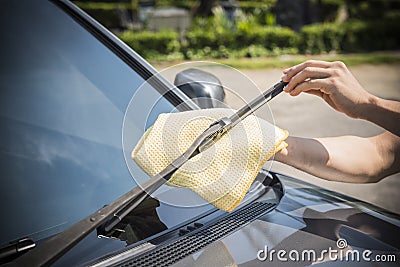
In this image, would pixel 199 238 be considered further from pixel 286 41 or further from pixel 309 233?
pixel 286 41

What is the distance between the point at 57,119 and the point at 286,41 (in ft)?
30.4

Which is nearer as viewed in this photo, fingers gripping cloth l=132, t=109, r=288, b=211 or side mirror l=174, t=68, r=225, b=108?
fingers gripping cloth l=132, t=109, r=288, b=211

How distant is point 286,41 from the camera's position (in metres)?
10.3

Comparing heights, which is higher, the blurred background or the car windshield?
the blurred background

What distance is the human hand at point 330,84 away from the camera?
1248 millimetres

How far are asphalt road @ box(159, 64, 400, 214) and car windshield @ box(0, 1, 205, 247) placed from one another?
242mm

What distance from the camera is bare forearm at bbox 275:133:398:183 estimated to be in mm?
1328

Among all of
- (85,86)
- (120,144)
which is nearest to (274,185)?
(120,144)

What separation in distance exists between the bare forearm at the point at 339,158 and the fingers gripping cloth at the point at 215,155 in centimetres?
15

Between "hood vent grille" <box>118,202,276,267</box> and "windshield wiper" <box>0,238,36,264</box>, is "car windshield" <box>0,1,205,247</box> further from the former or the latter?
"hood vent grille" <box>118,202,276,267</box>

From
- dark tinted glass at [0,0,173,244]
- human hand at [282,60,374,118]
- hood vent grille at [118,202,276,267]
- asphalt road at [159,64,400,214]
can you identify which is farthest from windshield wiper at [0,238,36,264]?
human hand at [282,60,374,118]

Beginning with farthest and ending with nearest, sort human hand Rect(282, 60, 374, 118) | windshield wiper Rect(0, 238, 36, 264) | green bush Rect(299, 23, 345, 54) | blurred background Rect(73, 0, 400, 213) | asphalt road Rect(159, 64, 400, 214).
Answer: green bush Rect(299, 23, 345, 54) → blurred background Rect(73, 0, 400, 213) → asphalt road Rect(159, 64, 400, 214) → human hand Rect(282, 60, 374, 118) → windshield wiper Rect(0, 238, 36, 264)

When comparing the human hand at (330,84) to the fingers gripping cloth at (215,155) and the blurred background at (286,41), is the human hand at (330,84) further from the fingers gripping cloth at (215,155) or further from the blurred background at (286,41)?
the blurred background at (286,41)

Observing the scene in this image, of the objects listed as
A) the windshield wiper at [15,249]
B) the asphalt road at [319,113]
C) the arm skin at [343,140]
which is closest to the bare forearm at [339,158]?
the arm skin at [343,140]
